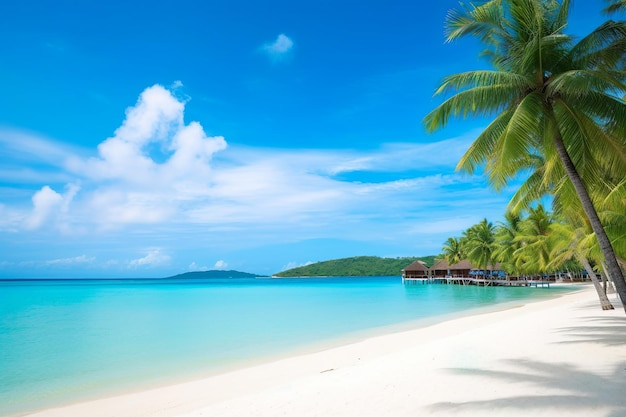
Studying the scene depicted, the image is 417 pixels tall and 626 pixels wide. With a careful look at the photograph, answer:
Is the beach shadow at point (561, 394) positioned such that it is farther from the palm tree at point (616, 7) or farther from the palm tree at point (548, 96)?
the palm tree at point (616, 7)

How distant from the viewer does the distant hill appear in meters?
140

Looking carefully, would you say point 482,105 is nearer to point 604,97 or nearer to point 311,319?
point 604,97

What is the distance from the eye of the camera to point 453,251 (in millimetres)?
60156

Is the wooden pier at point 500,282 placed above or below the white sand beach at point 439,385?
above

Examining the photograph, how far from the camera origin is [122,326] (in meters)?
17.6

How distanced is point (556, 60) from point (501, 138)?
1612 millimetres

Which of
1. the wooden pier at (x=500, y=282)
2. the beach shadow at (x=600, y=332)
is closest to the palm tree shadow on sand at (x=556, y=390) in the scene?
the beach shadow at (x=600, y=332)

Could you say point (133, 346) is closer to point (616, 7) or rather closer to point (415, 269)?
point (616, 7)

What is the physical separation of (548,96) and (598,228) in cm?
219

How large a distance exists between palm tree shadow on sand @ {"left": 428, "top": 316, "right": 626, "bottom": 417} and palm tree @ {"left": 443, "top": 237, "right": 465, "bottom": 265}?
5609 centimetres

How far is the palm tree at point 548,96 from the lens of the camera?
5984 mm

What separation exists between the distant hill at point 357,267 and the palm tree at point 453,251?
6754 cm

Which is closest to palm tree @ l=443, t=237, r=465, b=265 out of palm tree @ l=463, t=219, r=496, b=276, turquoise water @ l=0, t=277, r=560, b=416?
palm tree @ l=463, t=219, r=496, b=276

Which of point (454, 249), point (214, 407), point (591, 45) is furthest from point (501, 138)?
point (454, 249)
